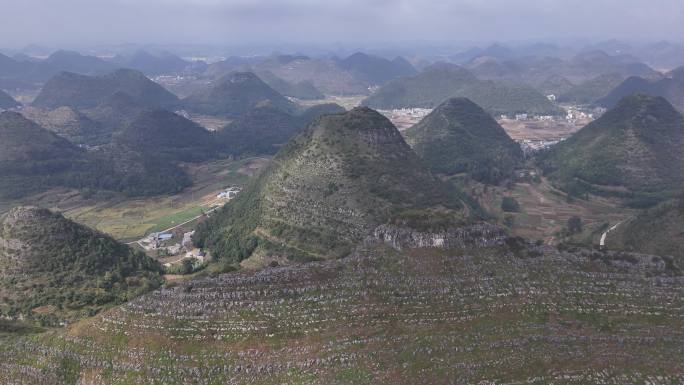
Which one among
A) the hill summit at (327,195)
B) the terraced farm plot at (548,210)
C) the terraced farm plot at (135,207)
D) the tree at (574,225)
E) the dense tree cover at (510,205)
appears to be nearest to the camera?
the hill summit at (327,195)

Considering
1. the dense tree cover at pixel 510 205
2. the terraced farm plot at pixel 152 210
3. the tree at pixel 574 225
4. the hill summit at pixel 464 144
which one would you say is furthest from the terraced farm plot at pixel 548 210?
the terraced farm plot at pixel 152 210

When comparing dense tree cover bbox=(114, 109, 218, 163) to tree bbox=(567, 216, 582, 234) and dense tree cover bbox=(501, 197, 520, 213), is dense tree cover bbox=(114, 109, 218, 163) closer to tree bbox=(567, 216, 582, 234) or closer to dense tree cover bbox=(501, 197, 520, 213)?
dense tree cover bbox=(501, 197, 520, 213)

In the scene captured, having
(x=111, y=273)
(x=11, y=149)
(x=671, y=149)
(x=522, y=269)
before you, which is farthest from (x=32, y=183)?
(x=671, y=149)

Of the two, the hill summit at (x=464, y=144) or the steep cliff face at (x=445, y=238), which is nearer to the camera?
the steep cliff face at (x=445, y=238)

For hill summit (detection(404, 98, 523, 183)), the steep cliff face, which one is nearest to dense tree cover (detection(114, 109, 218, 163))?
hill summit (detection(404, 98, 523, 183))

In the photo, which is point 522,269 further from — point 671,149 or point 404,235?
point 671,149

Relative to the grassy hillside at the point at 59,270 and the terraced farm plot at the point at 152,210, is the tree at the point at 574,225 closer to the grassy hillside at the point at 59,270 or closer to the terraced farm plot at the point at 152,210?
the grassy hillside at the point at 59,270

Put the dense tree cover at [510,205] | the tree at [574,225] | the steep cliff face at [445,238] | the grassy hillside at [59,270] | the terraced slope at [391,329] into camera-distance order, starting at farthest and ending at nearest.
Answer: the dense tree cover at [510,205] < the tree at [574,225] < the grassy hillside at [59,270] < the steep cliff face at [445,238] < the terraced slope at [391,329]

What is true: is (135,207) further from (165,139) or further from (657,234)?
(657,234)
